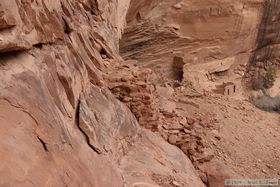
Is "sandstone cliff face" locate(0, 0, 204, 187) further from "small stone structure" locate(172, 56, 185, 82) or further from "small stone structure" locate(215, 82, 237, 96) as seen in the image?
"small stone structure" locate(215, 82, 237, 96)

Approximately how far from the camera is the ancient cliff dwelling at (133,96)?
8.53 ft

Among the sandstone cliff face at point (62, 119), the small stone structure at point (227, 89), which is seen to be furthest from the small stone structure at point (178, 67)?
the sandstone cliff face at point (62, 119)

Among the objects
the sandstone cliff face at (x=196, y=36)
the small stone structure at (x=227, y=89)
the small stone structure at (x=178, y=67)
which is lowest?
the small stone structure at (x=227, y=89)

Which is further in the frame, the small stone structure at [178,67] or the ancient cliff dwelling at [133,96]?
the small stone structure at [178,67]

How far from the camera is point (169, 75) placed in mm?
10492

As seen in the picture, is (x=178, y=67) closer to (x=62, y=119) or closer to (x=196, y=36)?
(x=196, y=36)

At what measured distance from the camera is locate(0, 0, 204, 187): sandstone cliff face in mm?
2439

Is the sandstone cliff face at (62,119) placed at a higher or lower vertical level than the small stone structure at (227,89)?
higher

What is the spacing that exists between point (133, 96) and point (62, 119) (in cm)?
189

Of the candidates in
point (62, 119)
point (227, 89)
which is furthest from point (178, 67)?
point (62, 119)

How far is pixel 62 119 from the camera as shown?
3006 millimetres

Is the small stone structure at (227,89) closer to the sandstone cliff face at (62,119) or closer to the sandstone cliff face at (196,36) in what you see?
the sandstone cliff face at (196,36)

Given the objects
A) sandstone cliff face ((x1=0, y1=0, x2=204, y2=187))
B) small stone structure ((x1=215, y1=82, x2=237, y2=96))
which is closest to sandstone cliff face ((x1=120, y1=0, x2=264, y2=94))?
small stone structure ((x1=215, y1=82, x2=237, y2=96))

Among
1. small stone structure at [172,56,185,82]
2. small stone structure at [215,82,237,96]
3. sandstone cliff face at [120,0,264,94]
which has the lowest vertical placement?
small stone structure at [215,82,237,96]
